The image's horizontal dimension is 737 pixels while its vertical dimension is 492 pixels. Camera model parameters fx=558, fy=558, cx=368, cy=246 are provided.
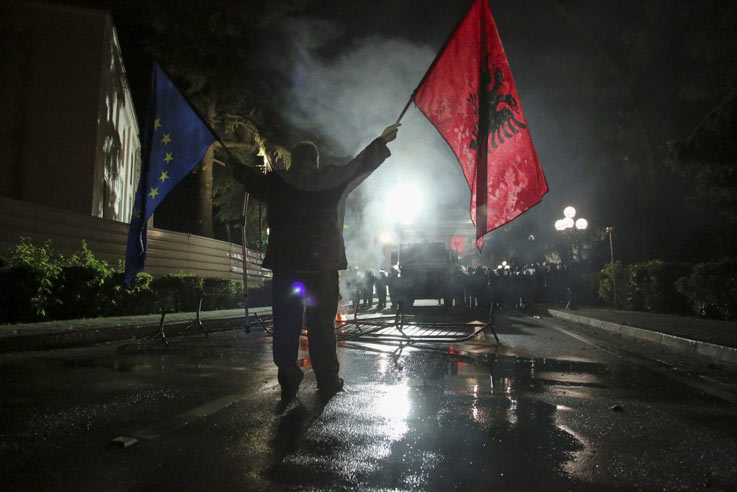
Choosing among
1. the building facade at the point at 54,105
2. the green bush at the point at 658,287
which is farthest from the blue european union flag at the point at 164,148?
the green bush at the point at 658,287

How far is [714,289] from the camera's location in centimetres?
1209

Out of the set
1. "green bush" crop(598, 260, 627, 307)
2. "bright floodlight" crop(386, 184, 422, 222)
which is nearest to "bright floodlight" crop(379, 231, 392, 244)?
"bright floodlight" crop(386, 184, 422, 222)

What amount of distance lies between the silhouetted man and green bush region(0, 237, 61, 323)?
685 centimetres

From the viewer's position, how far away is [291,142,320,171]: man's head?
4367 mm

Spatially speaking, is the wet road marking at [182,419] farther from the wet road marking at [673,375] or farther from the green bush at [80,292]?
the green bush at [80,292]

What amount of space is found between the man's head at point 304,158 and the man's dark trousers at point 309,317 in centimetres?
84

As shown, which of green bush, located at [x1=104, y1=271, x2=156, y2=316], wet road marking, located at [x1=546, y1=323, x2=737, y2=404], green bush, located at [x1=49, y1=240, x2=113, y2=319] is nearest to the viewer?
wet road marking, located at [x1=546, y1=323, x2=737, y2=404]

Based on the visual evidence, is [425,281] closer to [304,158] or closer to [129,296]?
[129,296]

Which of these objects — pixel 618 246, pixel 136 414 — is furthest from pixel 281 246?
pixel 618 246

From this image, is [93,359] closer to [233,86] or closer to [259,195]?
[259,195]

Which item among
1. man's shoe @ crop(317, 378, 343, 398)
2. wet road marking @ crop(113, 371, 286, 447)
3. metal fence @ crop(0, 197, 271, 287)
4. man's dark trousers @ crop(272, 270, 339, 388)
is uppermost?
metal fence @ crop(0, 197, 271, 287)

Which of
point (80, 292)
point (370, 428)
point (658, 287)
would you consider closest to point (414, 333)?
point (370, 428)

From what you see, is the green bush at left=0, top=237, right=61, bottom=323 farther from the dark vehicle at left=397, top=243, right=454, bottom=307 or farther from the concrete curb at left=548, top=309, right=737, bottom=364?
the dark vehicle at left=397, top=243, right=454, bottom=307

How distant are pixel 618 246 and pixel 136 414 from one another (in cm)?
3010
